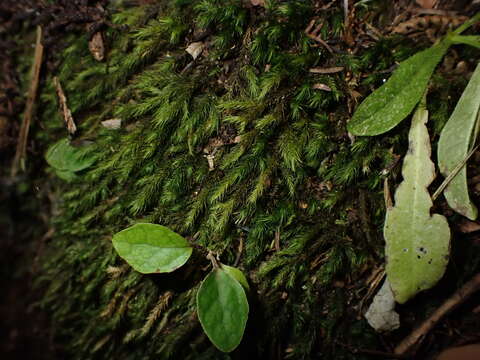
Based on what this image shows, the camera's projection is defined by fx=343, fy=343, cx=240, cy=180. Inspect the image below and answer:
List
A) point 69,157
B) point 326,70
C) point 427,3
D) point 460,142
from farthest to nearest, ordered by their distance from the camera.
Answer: point 69,157 → point 427,3 → point 326,70 → point 460,142

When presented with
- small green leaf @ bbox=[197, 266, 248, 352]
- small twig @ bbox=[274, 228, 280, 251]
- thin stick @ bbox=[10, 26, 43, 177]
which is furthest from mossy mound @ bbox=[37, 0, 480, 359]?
thin stick @ bbox=[10, 26, 43, 177]

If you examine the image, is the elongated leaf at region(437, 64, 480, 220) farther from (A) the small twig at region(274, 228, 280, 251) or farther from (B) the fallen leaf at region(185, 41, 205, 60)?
(B) the fallen leaf at region(185, 41, 205, 60)

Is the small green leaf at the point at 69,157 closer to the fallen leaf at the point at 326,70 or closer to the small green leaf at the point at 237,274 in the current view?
the small green leaf at the point at 237,274

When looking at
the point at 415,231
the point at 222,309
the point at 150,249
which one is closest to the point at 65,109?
the point at 150,249

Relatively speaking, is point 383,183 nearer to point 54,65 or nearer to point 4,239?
point 54,65

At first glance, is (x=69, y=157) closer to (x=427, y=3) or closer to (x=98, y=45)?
(x=98, y=45)

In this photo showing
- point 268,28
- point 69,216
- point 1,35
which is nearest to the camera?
point 268,28

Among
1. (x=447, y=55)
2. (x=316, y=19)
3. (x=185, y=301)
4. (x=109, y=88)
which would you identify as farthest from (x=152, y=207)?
(x=447, y=55)

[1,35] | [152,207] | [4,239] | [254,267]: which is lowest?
[4,239]
